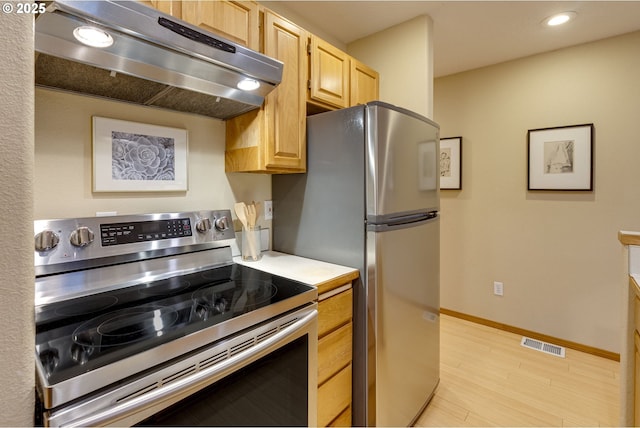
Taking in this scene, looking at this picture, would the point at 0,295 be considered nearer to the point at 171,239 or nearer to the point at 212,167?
the point at 171,239

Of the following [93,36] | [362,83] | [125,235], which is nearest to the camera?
[93,36]

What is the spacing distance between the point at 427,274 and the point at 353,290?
1.72 ft

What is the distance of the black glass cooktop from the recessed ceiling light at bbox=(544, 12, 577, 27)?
239 cm

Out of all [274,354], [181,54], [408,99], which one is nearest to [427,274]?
[274,354]

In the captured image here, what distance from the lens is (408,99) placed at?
213 centimetres

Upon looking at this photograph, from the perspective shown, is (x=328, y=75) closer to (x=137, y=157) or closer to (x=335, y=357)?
(x=137, y=157)

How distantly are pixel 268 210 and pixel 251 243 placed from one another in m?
0.33

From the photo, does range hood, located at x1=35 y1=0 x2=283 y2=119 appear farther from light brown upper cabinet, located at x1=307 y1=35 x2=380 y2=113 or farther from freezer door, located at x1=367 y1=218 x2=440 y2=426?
freezer door, located at x1=367 y1=218 x2=440 y2=426

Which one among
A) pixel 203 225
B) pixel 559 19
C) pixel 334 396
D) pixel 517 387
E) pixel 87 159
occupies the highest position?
pixel 559 19

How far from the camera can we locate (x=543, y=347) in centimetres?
251

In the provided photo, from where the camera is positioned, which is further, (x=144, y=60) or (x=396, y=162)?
(x=396, y=162)

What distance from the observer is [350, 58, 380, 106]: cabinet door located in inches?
77.6

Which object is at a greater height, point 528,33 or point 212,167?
point 528,33

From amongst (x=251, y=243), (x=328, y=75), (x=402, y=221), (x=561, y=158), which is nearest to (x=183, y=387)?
(x=251, y=243)
